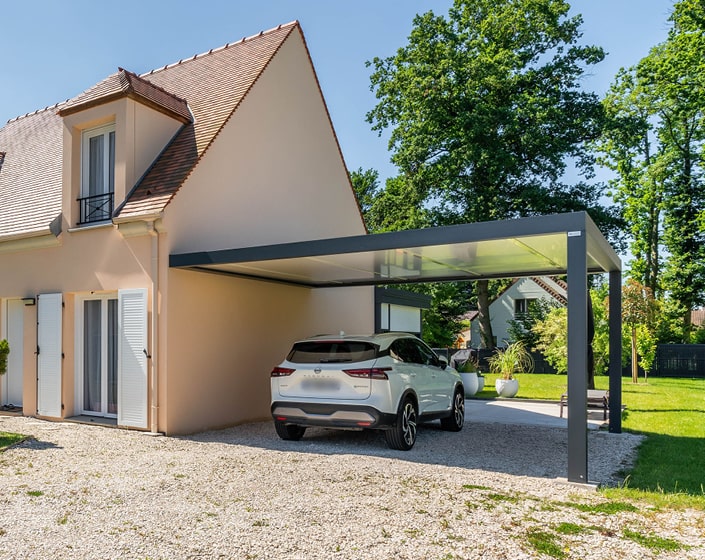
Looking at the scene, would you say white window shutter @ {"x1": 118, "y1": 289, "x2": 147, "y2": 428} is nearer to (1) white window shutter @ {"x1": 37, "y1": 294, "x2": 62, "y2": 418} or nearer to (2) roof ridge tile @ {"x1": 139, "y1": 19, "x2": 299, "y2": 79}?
(1) white window shutter @ {"x1": 37, "y1": 294, "x2": 62, "y2": 418}

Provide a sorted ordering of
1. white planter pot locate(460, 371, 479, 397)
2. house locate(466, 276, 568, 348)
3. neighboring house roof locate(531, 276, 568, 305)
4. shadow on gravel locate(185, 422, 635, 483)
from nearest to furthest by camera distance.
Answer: shadow on gravel locate(185, 422, 635, 483), white planter pot locate(460, 371, 479, 397), neighboring house roof locate(531, 276, 568, 305), house locate(466, 276, 568, 348)

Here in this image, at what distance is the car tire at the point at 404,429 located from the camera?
818 cm

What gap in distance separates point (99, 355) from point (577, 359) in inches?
Answer: 327

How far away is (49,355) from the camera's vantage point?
10938 millimetres

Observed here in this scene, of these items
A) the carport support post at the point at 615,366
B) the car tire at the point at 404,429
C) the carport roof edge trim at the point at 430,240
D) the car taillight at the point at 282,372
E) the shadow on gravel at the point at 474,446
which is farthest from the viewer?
the carport support post at the point at 615,366

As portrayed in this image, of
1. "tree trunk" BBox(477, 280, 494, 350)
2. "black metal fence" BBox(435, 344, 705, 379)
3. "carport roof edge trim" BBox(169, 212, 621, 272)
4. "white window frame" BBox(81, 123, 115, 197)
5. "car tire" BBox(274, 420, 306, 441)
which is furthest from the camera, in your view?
"tree trunk" BBox(477, 280, 494, 350)

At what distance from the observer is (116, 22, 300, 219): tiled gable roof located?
10.1m

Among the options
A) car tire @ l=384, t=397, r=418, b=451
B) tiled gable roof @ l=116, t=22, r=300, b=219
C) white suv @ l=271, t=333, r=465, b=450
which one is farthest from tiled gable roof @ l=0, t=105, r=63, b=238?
car tire @ l=384, t=397, r=418, b=451

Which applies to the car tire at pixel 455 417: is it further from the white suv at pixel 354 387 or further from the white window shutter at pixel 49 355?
the white window shutter at pixel 49 355

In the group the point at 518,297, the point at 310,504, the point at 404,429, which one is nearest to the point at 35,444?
the point at 310,504

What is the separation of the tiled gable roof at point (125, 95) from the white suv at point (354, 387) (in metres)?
5.47

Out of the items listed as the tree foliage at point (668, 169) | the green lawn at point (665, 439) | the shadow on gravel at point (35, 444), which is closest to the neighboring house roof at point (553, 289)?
the tree foliage at point (668, 169)

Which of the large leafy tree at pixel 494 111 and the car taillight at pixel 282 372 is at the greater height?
the large leafy tree at pixel 494 111

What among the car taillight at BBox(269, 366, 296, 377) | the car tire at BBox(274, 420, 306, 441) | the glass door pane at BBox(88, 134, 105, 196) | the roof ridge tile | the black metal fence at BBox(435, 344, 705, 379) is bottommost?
the black metal fence at BBox(435, 344, 705, 379)
